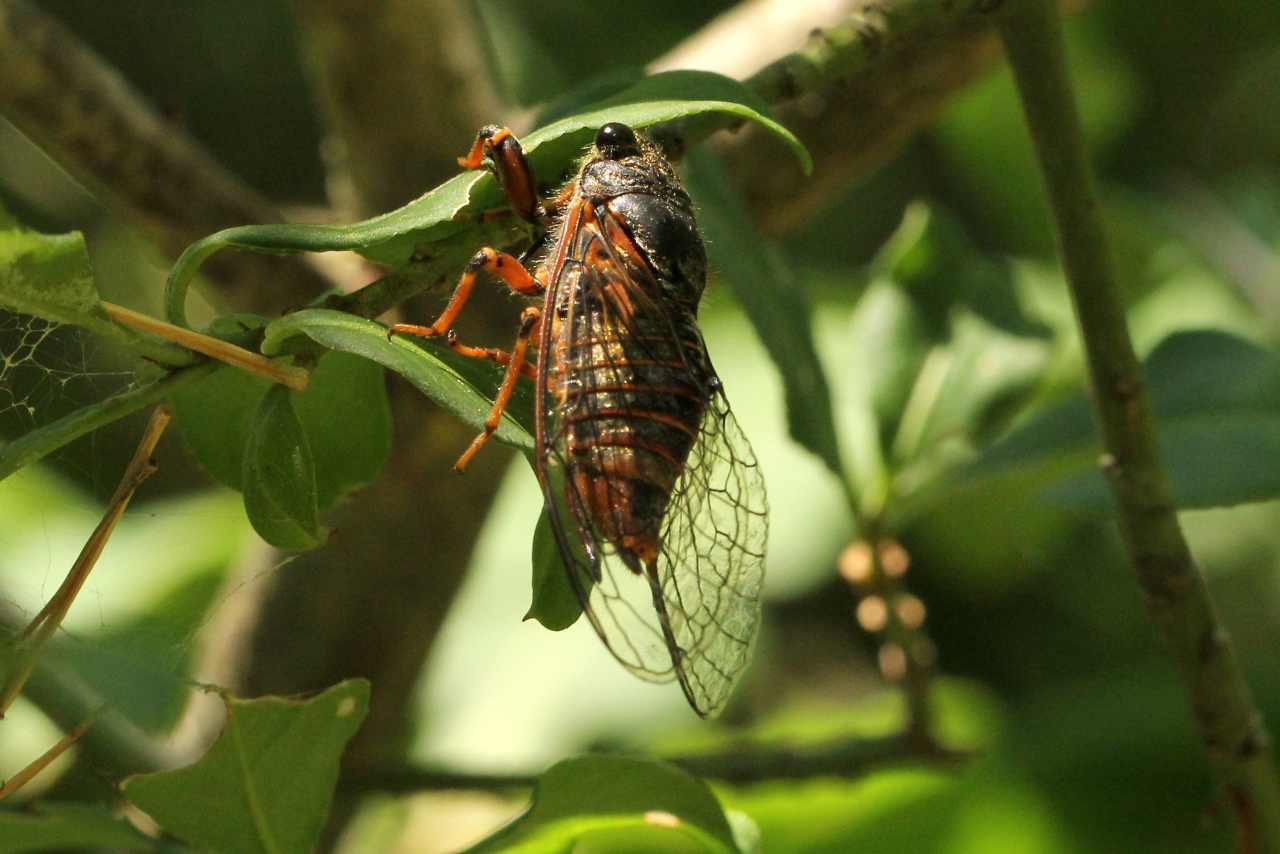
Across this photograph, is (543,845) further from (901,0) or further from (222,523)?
(222,523)

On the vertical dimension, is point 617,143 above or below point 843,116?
below

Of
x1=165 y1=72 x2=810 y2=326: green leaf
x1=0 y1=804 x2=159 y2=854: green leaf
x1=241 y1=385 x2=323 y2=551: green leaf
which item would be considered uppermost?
x1=165 y1=72 x2=810 y2=326: green leaf

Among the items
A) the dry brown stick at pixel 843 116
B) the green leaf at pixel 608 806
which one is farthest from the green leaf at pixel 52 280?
the dry brown stick at pixel 843 116

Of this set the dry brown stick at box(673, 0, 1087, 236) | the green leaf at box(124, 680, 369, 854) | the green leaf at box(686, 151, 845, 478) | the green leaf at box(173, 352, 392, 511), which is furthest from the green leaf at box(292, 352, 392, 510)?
the dry brown stick at box(673, 0, 1087, 236)

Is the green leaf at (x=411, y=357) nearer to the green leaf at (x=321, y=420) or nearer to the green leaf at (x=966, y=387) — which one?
the green leaf at (x=321, y=420)

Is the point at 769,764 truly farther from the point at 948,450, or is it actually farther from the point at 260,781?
the point at 260,781

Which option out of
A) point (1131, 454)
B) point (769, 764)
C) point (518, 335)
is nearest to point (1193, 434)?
point (1131, 454)

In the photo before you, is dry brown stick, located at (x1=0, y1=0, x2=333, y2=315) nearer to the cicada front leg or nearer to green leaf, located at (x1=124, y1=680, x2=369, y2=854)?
the cicada front leg
